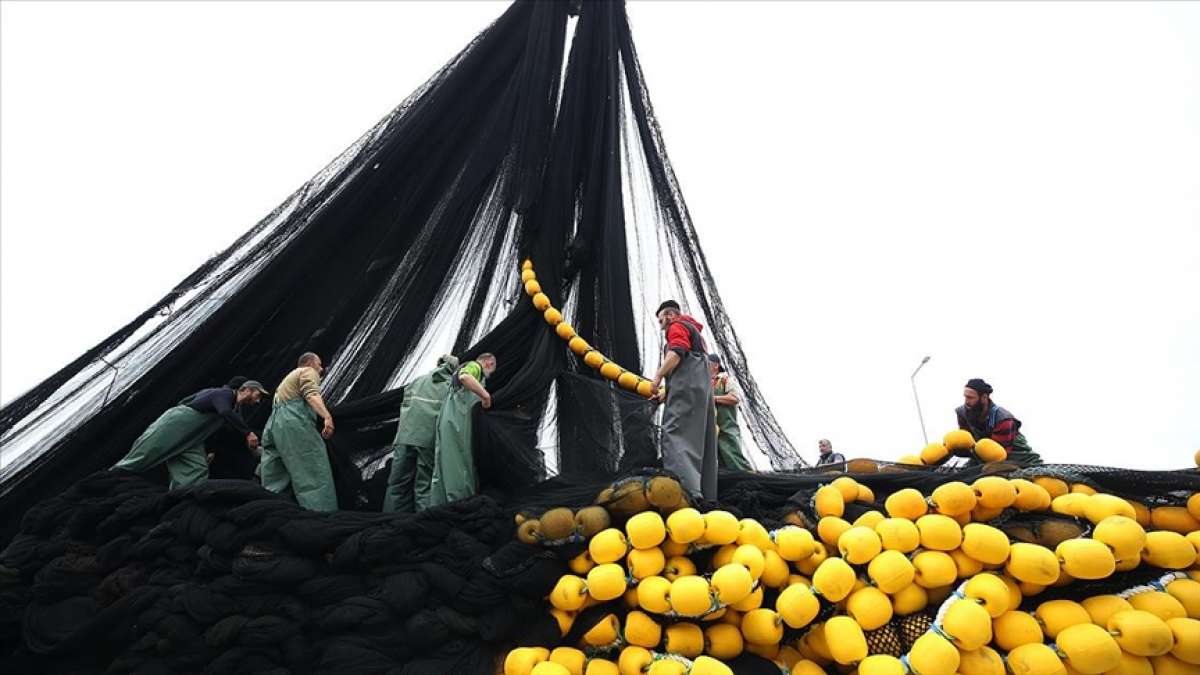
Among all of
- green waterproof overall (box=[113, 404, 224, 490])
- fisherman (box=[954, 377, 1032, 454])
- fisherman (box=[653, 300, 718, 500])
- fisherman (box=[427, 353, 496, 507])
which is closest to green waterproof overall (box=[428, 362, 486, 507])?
fisherman (box=[427, 353, 496, 507])

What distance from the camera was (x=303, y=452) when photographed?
4.04 meters

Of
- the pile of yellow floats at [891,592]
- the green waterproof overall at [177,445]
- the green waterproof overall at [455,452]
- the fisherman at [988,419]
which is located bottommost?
the fisherman at [988,419]

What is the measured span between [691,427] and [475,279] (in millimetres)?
1946

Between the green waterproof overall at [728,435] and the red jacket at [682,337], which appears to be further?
the green waterproof overall at [728,435]

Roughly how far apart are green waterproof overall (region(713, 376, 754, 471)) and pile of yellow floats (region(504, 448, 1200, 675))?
137 inches

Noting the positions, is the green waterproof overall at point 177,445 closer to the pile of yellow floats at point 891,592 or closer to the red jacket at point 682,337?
the pile of yellow floats at point 891,592

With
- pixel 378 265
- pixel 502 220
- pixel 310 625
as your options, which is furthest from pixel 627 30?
pixel 310 625

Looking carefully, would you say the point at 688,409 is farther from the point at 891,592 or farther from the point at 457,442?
the point at 891,592

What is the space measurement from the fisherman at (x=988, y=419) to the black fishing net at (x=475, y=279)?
146 cm

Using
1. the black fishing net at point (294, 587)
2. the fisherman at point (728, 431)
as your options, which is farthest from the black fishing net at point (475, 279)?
the fisherman at point (728, 431)

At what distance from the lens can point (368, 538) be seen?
8.90 ft

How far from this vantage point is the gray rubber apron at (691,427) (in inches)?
138

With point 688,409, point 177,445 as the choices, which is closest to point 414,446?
point 177,445

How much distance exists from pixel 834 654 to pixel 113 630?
8.99ft
